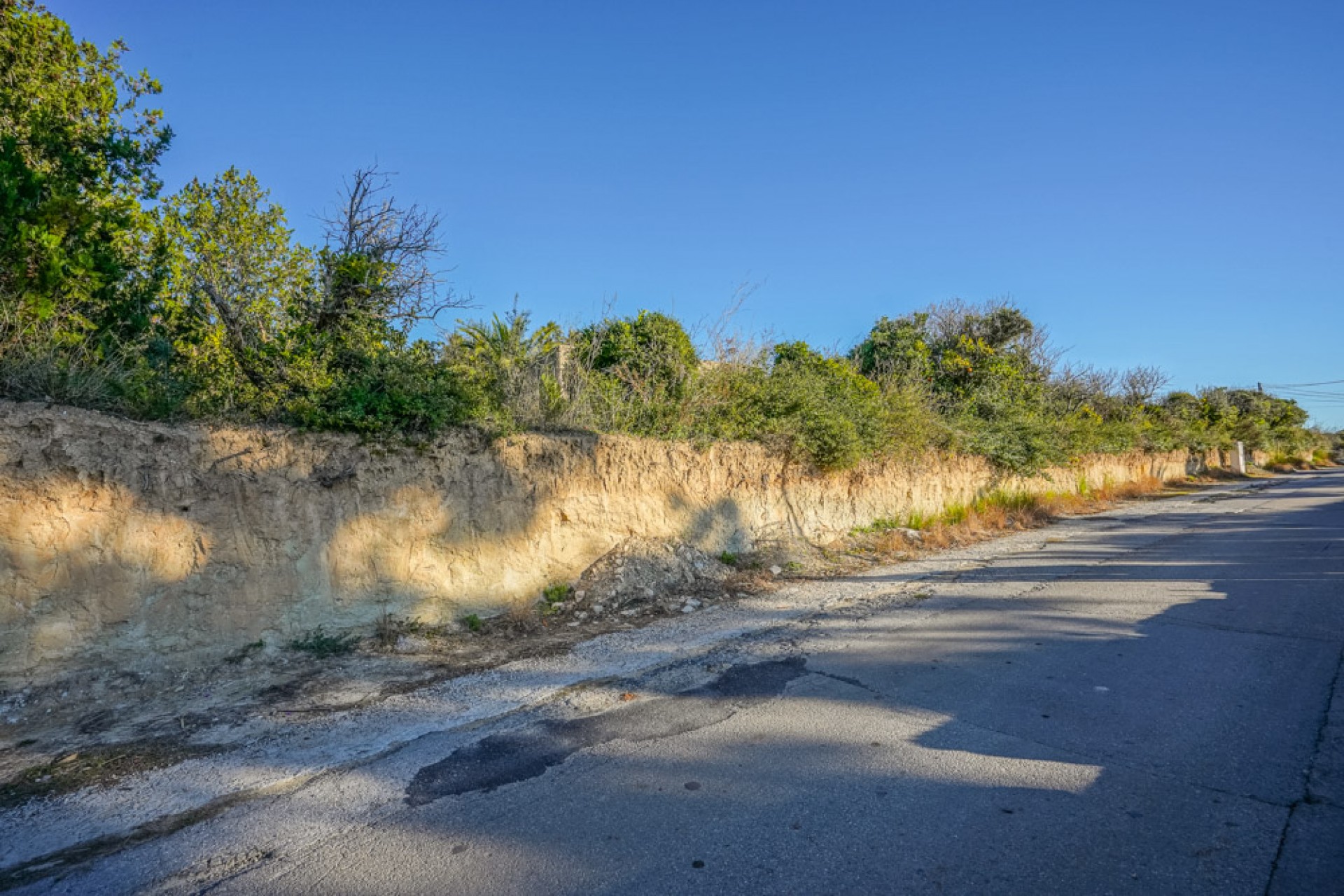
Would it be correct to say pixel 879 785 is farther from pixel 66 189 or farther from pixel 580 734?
pixel 66 189

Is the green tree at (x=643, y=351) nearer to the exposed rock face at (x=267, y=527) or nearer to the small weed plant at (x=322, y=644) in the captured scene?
the exposed rock face at (x=267, y=527)

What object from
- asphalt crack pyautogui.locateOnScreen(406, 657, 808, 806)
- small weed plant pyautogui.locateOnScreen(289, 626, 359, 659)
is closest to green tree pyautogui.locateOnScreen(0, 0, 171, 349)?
small weed plant pyautogui.locateOnScreen(289, 626, 359, 659)

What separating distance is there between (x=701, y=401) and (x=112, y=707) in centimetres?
861

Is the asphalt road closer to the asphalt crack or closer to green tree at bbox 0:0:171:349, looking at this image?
the asphalt crack

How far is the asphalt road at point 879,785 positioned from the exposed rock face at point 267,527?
289 cm

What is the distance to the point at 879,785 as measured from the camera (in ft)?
12.9

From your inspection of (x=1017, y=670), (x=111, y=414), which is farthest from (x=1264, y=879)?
(x=111, y=414)

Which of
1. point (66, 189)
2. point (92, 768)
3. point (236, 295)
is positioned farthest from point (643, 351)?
point (92, 768)

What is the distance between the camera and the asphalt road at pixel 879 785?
10.4 feet

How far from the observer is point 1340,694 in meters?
5.11

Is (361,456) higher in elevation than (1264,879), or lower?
higher

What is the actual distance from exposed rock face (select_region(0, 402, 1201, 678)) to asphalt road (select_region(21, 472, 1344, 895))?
289cm

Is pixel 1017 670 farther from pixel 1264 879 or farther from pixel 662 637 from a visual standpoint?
pixel 662 637

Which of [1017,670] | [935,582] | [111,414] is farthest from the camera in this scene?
[935,582]
